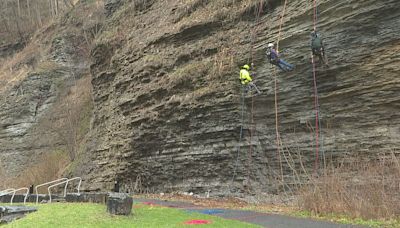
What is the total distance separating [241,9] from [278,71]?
14.5ft

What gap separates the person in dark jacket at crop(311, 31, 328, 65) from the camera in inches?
560

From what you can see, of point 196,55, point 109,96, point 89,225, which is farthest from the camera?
point 109,96

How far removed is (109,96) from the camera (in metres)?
26.4

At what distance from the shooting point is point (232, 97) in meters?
17.6

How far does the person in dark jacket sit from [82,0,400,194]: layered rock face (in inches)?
9.0

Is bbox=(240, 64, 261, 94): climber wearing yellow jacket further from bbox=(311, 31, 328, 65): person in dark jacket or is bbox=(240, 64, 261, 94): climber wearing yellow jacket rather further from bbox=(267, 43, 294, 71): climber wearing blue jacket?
bbox=(311, 31, 328, 65): person in dark jacket

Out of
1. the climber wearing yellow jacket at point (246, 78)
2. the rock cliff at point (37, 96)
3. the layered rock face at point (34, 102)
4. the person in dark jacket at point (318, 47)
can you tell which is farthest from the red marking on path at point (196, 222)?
the layered rock face at point (34, 102)

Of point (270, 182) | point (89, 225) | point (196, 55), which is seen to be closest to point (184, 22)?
point (196, 55)

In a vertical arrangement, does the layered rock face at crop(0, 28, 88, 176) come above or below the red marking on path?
above

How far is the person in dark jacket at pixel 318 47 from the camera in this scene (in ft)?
46.7

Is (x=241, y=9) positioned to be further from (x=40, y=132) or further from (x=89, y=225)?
(x=40, y=132)

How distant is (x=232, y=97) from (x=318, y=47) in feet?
14.5

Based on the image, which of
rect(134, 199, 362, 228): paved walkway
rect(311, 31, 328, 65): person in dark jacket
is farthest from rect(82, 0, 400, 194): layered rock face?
rect(134, 199, 362, 228): paved walkway

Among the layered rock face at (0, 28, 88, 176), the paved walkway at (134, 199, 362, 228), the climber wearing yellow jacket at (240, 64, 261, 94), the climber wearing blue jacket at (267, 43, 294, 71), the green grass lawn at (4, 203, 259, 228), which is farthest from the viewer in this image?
the layered rock face at (0, 28, 88, 176)
